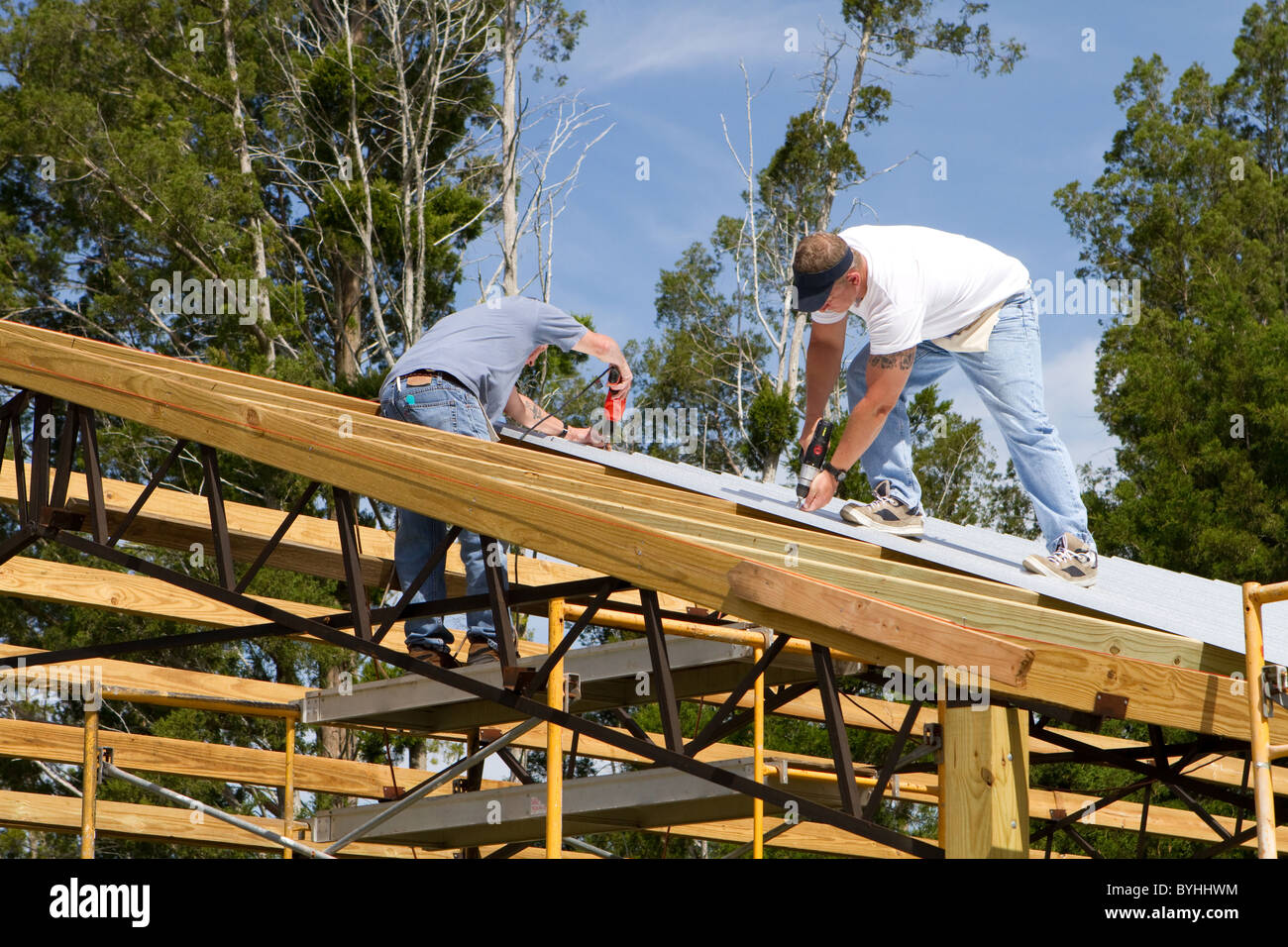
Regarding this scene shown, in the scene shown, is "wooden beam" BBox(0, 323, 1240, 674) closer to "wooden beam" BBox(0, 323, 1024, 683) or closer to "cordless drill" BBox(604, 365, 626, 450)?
"wooden beam" BBox(0, 323, 1024, 683)

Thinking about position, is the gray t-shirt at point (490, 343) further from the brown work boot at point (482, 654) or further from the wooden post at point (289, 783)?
the wooden post at point (289, 783)

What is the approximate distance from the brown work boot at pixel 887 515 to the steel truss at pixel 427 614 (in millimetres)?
1052

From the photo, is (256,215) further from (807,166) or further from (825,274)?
(825,274)

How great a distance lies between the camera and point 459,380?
611cm

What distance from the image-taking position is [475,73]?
2444cm

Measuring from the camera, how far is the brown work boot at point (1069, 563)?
530 cm

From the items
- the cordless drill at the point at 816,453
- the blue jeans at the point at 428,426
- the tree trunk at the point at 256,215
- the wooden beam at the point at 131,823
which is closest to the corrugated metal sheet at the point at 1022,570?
the cordless drill at the point at 816,453

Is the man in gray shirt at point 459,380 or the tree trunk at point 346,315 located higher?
the tree trunk at point 346,315

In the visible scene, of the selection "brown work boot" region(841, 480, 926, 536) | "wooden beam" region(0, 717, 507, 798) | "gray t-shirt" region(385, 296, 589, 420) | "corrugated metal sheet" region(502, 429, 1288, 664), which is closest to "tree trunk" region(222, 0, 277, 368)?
"wooden beam" region(0, 717, 507, 798)

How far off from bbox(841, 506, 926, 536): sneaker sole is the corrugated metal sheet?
0.04m
